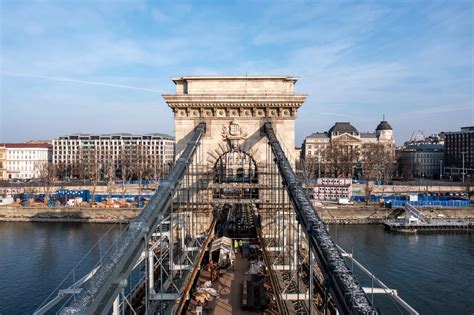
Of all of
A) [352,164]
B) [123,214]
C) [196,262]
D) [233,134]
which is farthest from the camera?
[352,164]

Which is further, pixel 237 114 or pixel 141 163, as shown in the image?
pixel 141 163

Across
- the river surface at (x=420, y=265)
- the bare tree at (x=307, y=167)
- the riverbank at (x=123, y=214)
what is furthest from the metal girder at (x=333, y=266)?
the riverbank at (x=123, y=214)

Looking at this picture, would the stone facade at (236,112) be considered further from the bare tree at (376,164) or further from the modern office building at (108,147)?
the modern office building at (108,147)

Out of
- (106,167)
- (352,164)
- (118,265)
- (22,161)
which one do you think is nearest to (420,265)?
(118,265)

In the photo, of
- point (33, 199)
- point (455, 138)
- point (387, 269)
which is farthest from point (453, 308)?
point (455, 138)

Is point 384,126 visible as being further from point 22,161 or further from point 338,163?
point 22,161

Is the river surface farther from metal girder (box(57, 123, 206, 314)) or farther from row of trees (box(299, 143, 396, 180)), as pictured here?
row of trees (box(299, 143, 396, 180))
